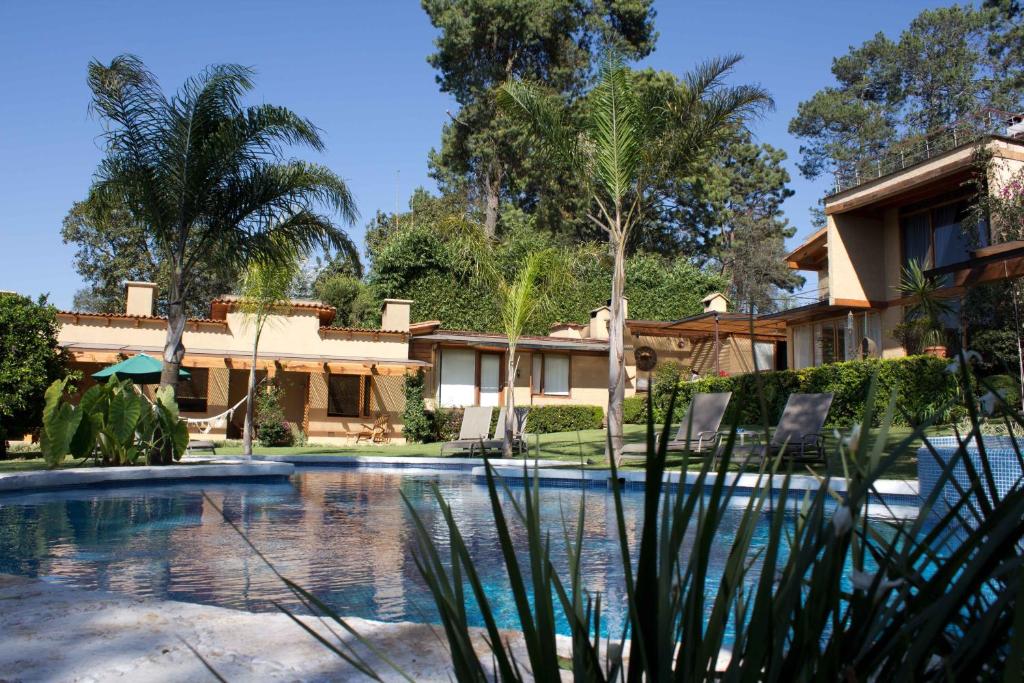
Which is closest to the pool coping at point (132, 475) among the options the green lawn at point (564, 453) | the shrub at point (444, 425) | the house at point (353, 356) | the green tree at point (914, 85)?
the green lawn at point (564, 453)

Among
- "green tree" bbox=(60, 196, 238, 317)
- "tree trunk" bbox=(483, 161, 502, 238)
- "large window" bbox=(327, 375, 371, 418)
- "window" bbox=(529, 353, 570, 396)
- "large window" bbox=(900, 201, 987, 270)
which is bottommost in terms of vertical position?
"large window" bbox=(327, 375, 371, 418)

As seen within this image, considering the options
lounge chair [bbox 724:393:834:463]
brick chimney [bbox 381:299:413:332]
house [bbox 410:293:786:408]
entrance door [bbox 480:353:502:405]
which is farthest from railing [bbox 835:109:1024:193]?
brick chimney [bbox 381:299:413:332]

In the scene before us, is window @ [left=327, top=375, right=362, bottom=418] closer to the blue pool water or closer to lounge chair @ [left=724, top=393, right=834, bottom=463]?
the blue pool water

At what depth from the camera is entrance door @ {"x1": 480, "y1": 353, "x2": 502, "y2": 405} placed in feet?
92.6

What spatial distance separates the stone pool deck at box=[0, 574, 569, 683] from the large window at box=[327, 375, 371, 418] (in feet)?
73.2

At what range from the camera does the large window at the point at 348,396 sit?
26156 millimetres

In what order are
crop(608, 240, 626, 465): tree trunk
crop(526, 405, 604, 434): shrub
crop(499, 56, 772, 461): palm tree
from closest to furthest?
crop(608, 240, 626, 465): tree trunk
crop(499, 56, 772, 461): palm tree
crop(526, 405, 604, 434): shrub

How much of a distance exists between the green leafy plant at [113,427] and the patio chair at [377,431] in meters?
11.7

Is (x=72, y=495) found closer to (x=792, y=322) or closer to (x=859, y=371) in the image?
(x=859, y=371)

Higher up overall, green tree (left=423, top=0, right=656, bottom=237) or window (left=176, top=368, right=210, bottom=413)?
green tree (left=423, top=0, right=656, bottom=237)

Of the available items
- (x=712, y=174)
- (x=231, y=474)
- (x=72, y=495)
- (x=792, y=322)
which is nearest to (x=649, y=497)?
(x=72, y=495)

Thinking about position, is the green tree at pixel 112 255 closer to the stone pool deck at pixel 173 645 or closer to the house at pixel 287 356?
the house at pixel 287 356

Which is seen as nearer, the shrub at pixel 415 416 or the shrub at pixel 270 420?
the shrub at pixel 270 420

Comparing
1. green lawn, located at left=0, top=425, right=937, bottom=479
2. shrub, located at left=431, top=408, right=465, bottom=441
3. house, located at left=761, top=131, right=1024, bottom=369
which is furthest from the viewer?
shrub, located at left=431, top=408, right=465, bottom=441
